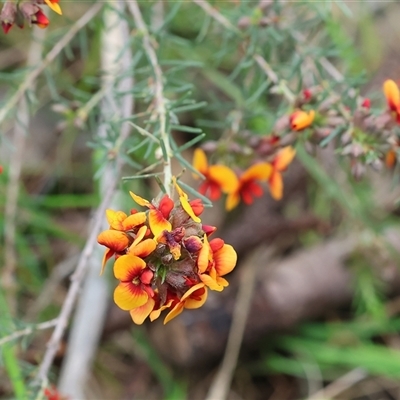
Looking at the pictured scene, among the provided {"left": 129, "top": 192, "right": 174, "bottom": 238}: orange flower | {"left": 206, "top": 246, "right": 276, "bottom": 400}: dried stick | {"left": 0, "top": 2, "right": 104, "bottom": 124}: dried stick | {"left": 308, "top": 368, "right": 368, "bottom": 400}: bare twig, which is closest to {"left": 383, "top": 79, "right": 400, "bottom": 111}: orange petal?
{"left": 129, "top": 192, "right": 174, "bottom": 238}: orange flower

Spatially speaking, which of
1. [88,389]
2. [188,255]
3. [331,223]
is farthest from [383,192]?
[188,255]

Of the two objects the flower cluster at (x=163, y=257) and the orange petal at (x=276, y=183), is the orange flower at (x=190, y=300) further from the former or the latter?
the orange petal at (x=276, y=183)

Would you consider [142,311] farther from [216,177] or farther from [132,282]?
[216,177]

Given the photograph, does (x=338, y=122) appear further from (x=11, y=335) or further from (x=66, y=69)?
(x=66, y=69)

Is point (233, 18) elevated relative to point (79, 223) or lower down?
elevated

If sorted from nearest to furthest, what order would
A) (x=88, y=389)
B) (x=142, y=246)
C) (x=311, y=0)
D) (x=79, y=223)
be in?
(x=142, y=246), (x=311, y=0), (x=88, y=389), (x=79, y=223)

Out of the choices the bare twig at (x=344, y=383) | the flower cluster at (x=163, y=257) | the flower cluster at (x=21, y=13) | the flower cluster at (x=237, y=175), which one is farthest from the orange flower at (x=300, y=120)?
the bare twig at (x=344, y=383)

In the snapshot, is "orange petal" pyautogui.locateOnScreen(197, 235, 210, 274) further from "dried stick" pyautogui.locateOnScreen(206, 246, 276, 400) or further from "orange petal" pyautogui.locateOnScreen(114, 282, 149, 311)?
"dried stick" pyautogui.locateOnScreen(206, 246, 276, 400)
